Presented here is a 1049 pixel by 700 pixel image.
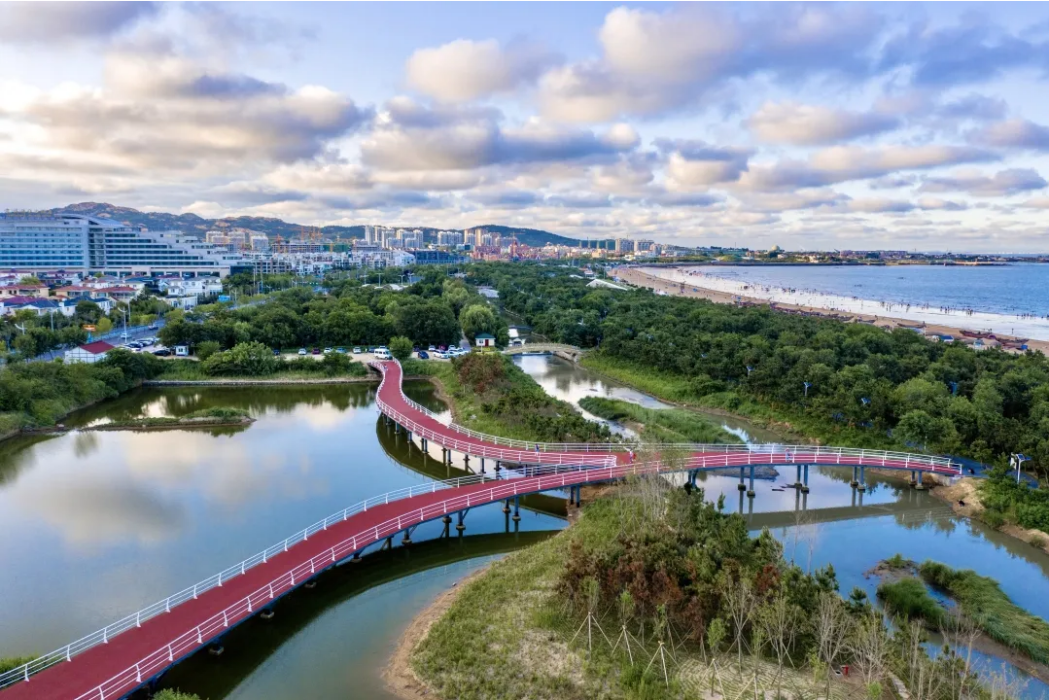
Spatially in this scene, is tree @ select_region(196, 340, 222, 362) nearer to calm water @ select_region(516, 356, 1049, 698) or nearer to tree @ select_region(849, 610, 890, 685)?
calm water @ select_region(516, 356, 1049, 698)

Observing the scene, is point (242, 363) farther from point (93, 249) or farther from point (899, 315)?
point (899, 315)

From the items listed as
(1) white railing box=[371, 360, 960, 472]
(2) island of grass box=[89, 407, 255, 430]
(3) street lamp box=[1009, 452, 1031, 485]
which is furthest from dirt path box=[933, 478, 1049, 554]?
(2) island of grass box=[89, 407, 255, 430]

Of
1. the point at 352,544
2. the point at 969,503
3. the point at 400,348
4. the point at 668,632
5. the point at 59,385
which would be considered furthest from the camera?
the point at 400,348

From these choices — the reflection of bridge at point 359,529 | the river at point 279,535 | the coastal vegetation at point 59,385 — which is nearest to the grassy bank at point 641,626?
the river at point 279,535

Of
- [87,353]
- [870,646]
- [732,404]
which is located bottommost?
[732,404]

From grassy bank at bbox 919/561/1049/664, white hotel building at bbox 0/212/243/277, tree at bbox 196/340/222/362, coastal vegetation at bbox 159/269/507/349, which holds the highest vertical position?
white hotel building at bbox 0/212/243/277

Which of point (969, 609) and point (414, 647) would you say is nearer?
point (414, 647)

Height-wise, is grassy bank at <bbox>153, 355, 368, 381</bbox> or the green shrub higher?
grassy bank at <bbox>153, 355, 368, 381</bbox>

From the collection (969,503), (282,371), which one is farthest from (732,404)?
(282,371)
